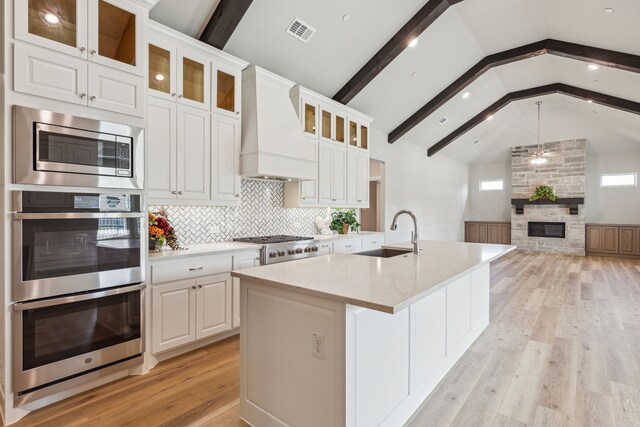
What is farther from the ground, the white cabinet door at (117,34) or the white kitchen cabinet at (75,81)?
the white cabinet door at (117,34)

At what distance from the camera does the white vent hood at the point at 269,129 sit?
139 inches

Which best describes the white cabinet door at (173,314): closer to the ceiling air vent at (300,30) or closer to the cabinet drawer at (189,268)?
the cabinet drawer at (189,268)

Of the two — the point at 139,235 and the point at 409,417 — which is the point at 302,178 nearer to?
the point at 139,235

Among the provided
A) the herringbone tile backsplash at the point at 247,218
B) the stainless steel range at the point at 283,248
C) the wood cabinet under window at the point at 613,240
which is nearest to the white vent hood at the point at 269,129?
the herringbone tile backsplash at the point at 247,218

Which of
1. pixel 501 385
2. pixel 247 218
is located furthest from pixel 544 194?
pixel 247 218

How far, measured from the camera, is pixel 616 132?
845 centimetres

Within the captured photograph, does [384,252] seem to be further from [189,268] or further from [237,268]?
[189,268]

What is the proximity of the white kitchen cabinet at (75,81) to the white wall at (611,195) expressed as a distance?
1148 cm

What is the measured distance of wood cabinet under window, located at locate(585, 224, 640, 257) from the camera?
8.59 meters

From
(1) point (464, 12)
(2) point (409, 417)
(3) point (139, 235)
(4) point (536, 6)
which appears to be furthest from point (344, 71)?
(2) point (409, 417)

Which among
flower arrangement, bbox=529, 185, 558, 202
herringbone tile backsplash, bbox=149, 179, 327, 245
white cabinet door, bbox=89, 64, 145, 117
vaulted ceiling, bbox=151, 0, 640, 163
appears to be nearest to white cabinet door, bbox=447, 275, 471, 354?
herringbone tile backsplash, bbox=149, 179, 327, 245

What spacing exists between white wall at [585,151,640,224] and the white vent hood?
967 centimetres

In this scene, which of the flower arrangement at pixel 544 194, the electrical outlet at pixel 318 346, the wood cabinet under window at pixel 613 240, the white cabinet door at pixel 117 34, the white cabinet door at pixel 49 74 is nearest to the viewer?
A: the electrical outlet at pixel 318 346

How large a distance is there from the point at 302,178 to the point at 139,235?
2050 millimetres
